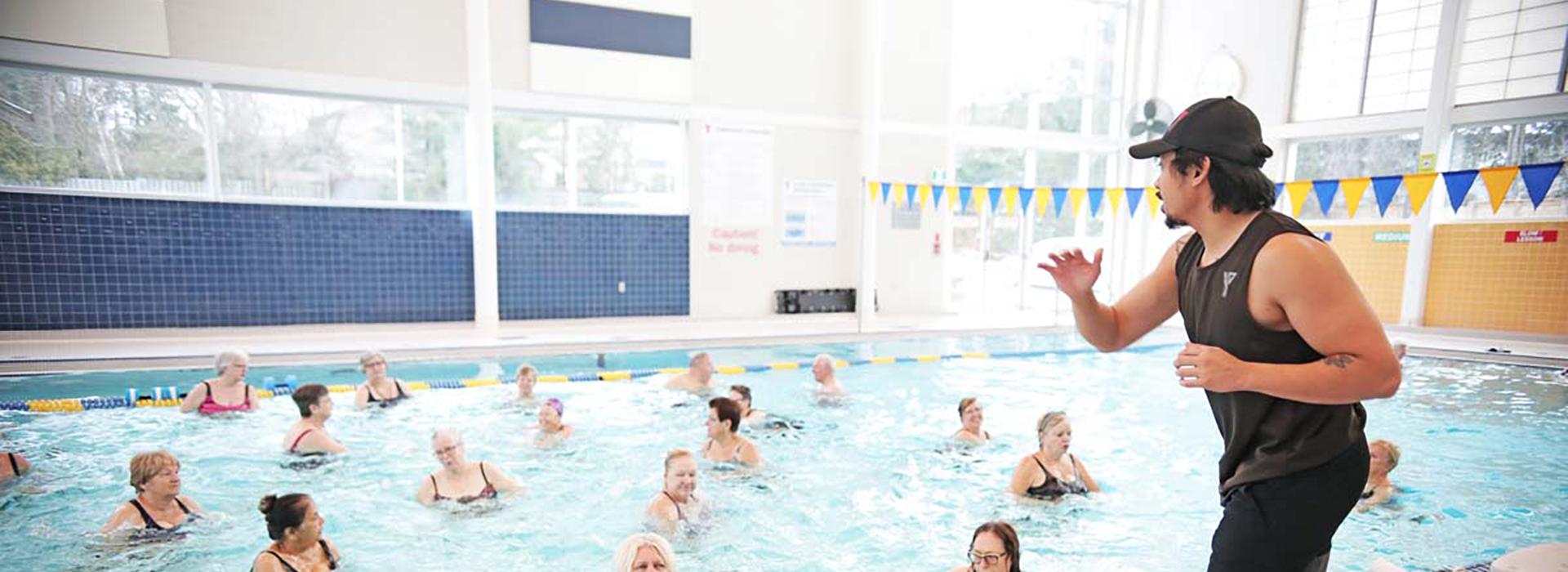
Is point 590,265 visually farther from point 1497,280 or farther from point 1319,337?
point 1497,280

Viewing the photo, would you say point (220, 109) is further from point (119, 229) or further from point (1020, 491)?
point (1020, 491)

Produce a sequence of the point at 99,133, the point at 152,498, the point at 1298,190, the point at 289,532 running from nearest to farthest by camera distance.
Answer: the point at 289,532 → the point at 152,498 → the point at 1298,190 → the point at 99,133

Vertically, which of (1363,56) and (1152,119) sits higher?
(1363,56)

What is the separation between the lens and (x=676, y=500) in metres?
3.77

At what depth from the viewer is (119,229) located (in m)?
7.59

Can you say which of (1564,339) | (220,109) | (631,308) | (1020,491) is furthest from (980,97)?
(220,109)

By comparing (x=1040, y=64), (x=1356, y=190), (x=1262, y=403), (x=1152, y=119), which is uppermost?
(x=1040, y=64)

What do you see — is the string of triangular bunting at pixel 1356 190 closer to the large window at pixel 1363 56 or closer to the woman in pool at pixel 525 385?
the large window at pixel 1363 56

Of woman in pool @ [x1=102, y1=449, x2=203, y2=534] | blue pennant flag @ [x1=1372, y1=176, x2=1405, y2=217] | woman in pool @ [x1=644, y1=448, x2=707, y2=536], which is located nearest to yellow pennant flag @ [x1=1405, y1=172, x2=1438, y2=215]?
blue pennant flag @ [x1=1372, y1=176, x2=1405, y2=217]

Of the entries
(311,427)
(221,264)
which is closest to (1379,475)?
(311,427)

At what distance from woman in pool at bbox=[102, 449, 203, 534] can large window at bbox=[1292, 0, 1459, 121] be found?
45.1 feet

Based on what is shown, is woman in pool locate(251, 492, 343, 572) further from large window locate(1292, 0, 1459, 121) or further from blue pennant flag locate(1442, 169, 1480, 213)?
large window locate(1292, 0, 1459, 121)

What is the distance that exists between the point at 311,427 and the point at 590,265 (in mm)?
4884

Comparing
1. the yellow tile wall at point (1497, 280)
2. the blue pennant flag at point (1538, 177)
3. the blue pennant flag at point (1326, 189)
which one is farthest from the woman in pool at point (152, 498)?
the yellow tile wall at point (1497, 280)
